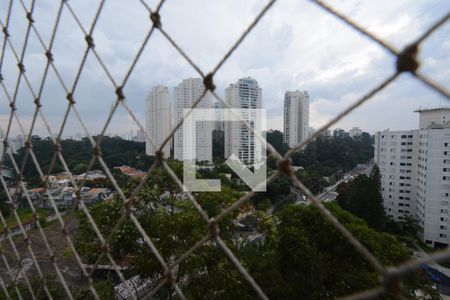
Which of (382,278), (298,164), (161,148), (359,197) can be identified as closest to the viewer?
(382,278)

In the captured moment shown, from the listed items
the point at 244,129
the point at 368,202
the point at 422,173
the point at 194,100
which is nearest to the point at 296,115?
the point at 244,129

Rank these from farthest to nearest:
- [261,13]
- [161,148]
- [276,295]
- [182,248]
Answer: [276,295]
[182,248]
[161,148]
[261,13]

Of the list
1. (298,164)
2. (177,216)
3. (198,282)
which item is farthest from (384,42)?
(298,164)

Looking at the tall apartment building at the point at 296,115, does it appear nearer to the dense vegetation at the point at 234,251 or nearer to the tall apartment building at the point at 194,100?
the tall apartment building at the point at 194,100

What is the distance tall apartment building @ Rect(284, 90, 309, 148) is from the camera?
16.5 m

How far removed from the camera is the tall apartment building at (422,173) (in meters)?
7.41

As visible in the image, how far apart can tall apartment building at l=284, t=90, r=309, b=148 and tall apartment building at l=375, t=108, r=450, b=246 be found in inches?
253

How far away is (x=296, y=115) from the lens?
16656mm

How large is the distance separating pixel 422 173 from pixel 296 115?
892 centimetres

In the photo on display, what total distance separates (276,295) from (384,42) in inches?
108

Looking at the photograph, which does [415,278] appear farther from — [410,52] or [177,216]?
[410,52]

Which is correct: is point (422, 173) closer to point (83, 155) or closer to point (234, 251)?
point (234, 251)

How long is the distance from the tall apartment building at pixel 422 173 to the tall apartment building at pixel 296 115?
643 cm

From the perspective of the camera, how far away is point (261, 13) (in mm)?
541
